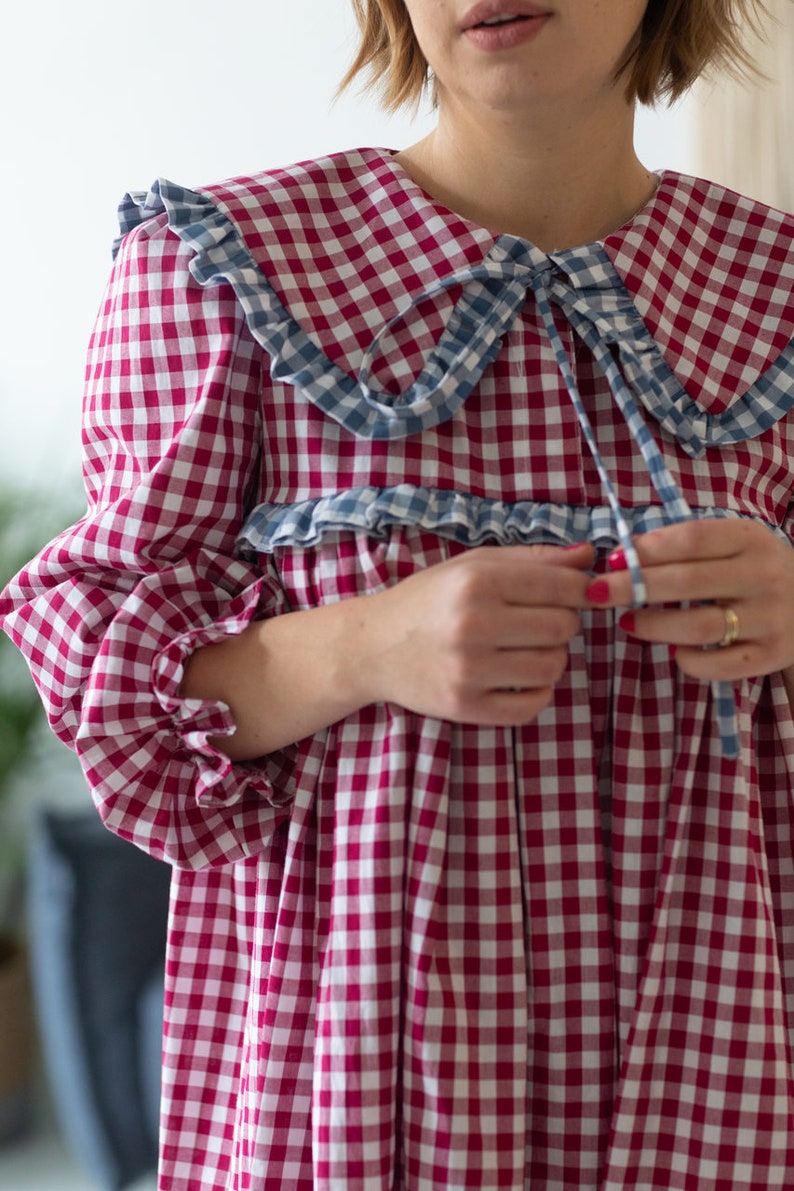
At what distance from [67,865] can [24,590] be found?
1.81 feet

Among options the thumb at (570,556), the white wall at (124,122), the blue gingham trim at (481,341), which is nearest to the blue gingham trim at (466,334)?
the blue gingham trim at (481,341)

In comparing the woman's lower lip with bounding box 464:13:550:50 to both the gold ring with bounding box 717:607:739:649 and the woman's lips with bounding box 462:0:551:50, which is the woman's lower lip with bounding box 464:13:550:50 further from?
the gold ring with bounding box 717:607:739:649

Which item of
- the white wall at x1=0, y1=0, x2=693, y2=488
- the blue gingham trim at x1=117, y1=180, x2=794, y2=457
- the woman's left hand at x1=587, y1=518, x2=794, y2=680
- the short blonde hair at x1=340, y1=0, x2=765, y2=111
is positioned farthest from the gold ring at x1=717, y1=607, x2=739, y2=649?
the white wall at x1=0, y1=0, x2=693, y2=488

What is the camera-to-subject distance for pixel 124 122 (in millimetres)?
1097

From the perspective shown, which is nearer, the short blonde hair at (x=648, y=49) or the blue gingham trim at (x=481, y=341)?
the blue gingham trim at (x=481, y=341)

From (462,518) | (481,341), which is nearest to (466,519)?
(462,518)

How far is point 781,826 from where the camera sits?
0.70m

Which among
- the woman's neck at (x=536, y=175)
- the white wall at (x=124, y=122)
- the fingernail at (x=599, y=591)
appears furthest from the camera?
the white wall at (x=124, y=122)

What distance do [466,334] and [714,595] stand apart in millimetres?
202

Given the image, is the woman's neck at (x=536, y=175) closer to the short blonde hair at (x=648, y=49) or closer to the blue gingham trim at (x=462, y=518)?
the short blonde hair at (x=648, y=49)

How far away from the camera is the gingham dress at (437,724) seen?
615 millimetres

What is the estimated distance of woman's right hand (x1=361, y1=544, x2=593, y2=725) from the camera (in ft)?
1.88

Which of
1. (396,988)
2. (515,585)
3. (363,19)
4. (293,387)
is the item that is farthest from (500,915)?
(363,19)

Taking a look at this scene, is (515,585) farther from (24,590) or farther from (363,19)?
(363,19)
